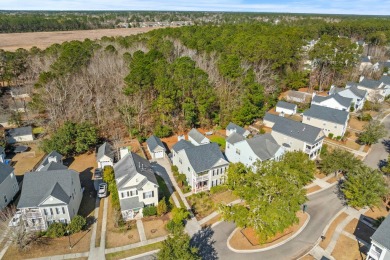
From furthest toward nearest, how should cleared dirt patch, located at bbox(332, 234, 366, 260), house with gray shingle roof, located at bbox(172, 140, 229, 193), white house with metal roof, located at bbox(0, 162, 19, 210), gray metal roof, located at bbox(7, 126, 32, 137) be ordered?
gray metal roof, located at bbox(7, 126, 32, 137) → house with gray shingle roof, located at bbox(172, 140, 229, 193) → white house with metal roof, located at bbox(0, 162, 19, 210) → cleared dirt patch, located at bbox(332, 234, 366, 260)

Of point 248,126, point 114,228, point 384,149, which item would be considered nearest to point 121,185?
point 114,228

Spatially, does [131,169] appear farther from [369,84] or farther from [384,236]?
[369,84]

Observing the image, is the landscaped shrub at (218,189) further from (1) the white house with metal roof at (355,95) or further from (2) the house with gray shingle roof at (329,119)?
(1) the white house with metal roof at (355,95)

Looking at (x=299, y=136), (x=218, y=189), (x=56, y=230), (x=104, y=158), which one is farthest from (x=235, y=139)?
(x=56, y=230)

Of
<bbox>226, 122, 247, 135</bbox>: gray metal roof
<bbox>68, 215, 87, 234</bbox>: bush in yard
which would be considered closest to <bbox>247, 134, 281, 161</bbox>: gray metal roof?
<bbox>226, 122, 247, 135</bbox>: gray metal roof

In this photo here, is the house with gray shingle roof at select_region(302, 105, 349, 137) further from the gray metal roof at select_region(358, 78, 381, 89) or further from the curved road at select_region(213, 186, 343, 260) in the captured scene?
the gray metal roof at select_region(358, 78, 381, 89)

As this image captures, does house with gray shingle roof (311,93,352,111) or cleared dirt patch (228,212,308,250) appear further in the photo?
house with gray shingle roof (311,93,352,111)
